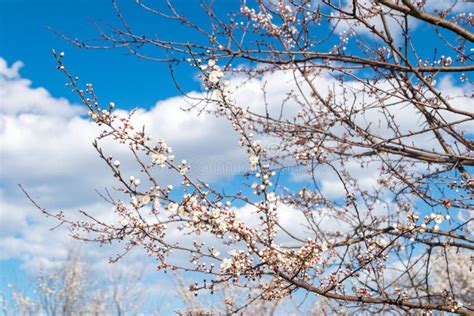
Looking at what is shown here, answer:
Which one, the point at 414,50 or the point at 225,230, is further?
the point at 414,50

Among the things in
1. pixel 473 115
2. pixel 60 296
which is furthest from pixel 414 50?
pixel 60 296

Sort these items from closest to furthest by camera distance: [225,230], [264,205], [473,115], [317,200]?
[225,230]
[264,205]
[473,115]
[317,200]

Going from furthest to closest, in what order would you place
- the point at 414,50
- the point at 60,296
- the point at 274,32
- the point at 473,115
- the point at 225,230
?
the point at 60,296 < the point at 274,32 < the point at 414,50 < the point at 473,115 < the point at 225,230

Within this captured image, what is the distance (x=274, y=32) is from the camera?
4.85 metres

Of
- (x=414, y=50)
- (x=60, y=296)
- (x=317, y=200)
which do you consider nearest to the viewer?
(x=414, y=50)

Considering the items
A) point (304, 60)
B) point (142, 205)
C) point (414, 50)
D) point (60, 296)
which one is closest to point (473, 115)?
point (414, 50)

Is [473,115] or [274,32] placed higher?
[274,32]

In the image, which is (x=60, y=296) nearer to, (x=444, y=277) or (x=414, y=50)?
(x=444, y=277)

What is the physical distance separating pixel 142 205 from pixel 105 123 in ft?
1.76

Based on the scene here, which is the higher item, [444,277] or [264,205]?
[444,277]

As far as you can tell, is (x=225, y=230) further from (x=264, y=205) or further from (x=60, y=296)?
(x=60, y=296)

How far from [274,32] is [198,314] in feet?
8.44

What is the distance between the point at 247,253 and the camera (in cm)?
330

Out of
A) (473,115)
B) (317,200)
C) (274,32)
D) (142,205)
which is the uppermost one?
(274,32)
